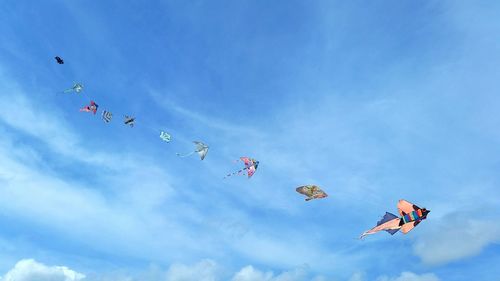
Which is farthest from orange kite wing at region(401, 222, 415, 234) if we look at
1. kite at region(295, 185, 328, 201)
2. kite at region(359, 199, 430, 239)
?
kite at region(295, 185, 328, 201)

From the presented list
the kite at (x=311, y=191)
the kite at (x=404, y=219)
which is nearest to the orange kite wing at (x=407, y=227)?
the kite at (x=404, y=219)

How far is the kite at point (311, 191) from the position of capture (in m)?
76.7

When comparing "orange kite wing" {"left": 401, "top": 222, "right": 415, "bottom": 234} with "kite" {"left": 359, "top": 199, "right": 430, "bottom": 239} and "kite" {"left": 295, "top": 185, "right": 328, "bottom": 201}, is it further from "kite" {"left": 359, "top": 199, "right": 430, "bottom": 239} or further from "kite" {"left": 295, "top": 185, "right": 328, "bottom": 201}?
"kite" {"left": 295, "top": 185, "right": 328, "bottom": 201}

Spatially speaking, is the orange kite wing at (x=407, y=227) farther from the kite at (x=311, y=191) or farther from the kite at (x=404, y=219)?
the kite at (x=311, y=191)

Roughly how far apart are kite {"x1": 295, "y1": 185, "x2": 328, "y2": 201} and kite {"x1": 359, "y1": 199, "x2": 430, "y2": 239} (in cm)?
1191

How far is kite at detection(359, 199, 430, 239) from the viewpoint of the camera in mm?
65500

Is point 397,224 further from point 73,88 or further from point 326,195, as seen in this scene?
point 73,88

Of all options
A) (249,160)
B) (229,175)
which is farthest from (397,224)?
(249,160)

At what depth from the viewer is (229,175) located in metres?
73.9

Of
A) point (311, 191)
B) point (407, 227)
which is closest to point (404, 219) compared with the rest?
point (407, 227)

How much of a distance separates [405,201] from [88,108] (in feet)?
213

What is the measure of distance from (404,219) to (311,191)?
1605 cm

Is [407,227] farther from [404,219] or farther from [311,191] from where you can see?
[311,191]

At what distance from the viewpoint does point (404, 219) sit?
66500 millimetres
